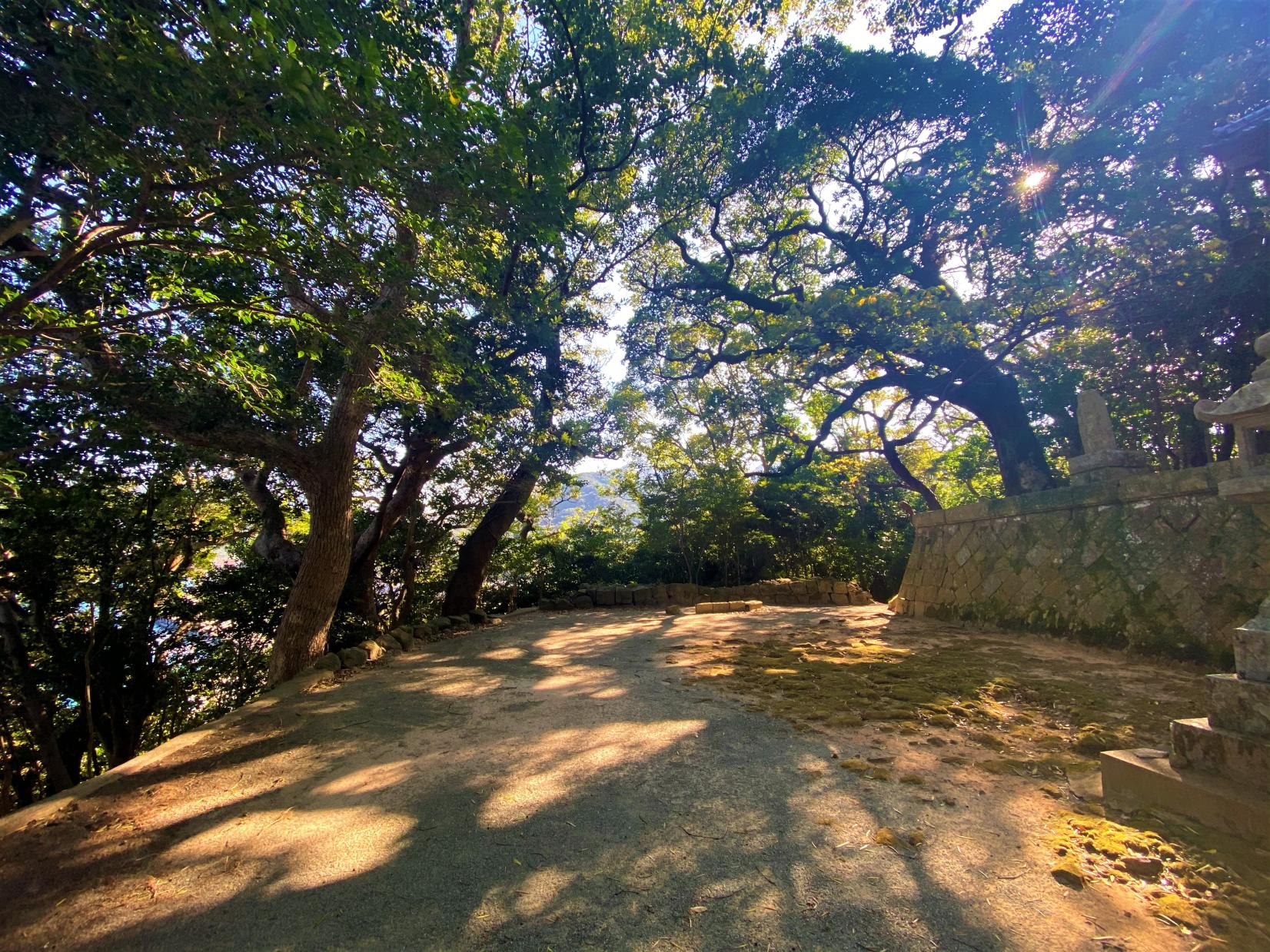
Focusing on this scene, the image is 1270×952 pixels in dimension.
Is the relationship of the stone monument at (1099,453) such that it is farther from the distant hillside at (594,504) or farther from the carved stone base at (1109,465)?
the distant hillside at (594,504)

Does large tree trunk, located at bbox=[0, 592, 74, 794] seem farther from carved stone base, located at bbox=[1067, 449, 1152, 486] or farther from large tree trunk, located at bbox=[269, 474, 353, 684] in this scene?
carved stone base, located at bbox=[1067, 449, 1152, 486]

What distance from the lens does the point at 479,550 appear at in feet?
28.7

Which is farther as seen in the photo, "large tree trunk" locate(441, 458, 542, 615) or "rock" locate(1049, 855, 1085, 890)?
"large tree trunk" locate(441, 458, 542, 615)

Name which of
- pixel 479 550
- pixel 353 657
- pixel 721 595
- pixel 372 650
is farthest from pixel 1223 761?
pixel 721 595

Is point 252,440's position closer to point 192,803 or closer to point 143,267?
point 143,267

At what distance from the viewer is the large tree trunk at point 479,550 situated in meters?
8.51

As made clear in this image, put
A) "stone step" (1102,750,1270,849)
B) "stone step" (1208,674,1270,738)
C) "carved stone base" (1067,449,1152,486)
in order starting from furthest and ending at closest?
1. "carved stone base" (1067,449,1152,486)
2. "stone step" (1208,674,1270,738)
3. "stone step" (1102,750,1270,849)

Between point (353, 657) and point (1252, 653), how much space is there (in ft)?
19.8

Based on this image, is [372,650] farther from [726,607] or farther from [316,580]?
[726,607]

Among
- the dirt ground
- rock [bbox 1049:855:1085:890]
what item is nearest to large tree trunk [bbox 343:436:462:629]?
the dirt ground

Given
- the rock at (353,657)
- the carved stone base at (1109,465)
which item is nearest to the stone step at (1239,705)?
the carved stone base at (1109,465)

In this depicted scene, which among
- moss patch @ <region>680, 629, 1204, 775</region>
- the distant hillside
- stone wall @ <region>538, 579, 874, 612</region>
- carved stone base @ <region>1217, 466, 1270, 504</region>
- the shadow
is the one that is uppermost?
the distant hillside

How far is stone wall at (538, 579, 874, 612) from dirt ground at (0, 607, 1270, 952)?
22.3 ft

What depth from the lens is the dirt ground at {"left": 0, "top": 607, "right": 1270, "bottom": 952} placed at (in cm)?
138
